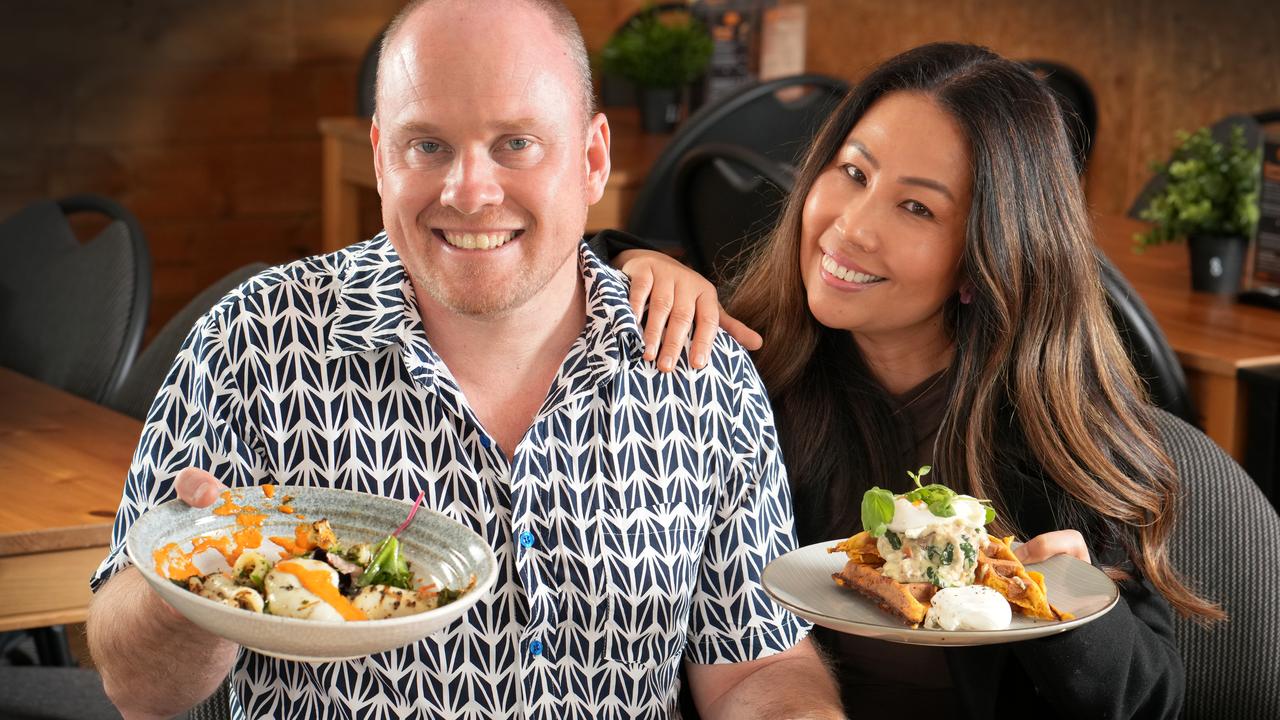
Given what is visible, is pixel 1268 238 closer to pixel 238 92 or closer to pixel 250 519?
pixel 250 519

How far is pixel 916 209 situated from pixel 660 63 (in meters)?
2.50

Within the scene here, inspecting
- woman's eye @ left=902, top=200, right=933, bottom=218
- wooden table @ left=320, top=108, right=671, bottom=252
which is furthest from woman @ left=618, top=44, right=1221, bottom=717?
wooden table @ left=320, top=108, right=671, bottom=252

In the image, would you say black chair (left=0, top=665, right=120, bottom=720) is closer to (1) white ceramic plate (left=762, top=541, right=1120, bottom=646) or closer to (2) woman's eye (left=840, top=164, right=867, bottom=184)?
(1) white ceramic plate (left=762, top=541, right=1120, bottom=646)

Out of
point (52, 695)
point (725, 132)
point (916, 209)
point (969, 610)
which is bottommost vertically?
point (52, 695)

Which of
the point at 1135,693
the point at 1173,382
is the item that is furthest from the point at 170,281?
the point at 1135,693

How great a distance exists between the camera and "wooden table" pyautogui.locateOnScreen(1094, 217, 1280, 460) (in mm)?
2223

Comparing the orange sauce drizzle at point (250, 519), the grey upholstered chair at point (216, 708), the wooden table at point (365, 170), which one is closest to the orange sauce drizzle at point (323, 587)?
the orange sauce drizzle at point (250, 519)

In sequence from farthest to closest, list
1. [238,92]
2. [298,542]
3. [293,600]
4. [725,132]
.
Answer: [238,92] < [725,132] < [298,542] < [293,600]

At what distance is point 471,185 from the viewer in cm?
132

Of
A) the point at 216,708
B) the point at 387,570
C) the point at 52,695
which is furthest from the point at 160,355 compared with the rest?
the point at 387,570

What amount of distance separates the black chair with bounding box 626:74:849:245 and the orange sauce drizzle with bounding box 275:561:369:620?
2.05 metres

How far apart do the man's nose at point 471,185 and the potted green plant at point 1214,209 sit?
1.69 m

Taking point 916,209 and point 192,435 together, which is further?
point 916,209

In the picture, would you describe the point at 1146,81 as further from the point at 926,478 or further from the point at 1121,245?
the point at 926,478
